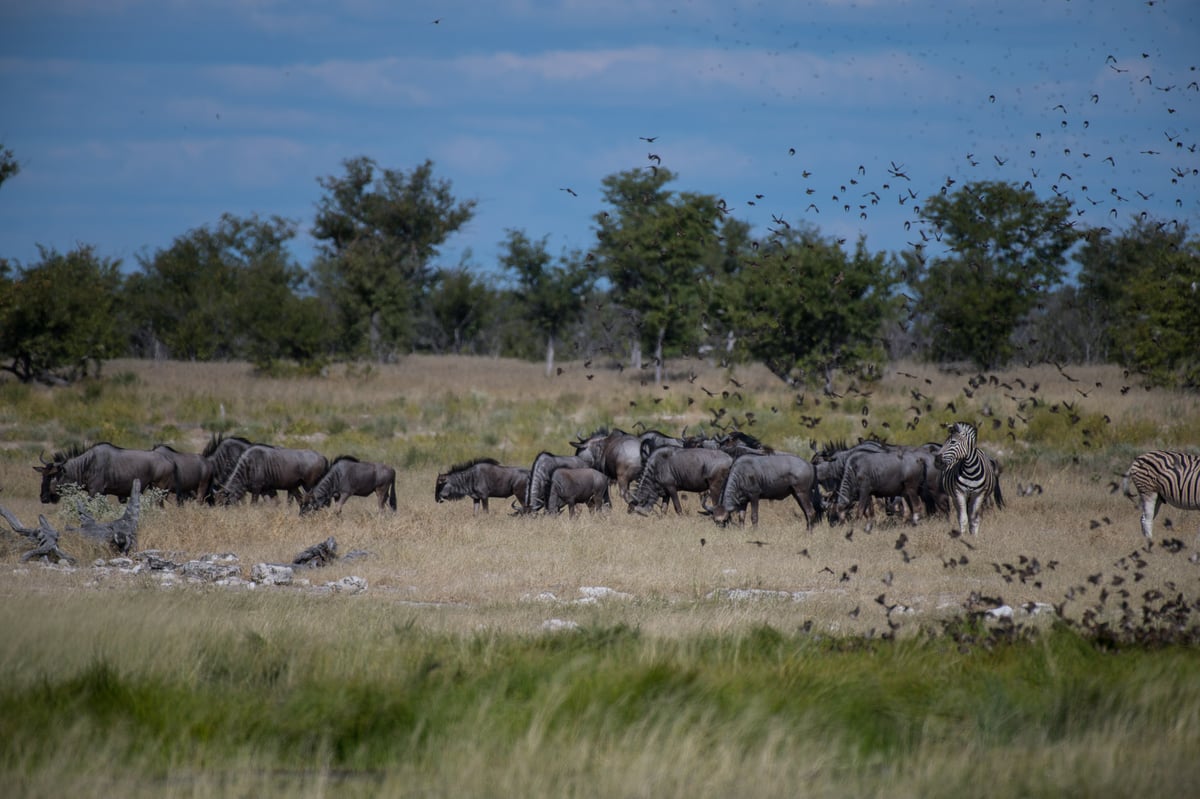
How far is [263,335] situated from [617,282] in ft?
61.6

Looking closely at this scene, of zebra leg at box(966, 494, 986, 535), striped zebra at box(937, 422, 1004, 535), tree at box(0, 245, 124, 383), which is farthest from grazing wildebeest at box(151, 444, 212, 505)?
tree at box(0, 245, 124, 383)

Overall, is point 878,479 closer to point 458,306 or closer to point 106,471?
point 106,471

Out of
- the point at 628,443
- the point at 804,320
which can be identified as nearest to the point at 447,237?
→ the point at 804,320

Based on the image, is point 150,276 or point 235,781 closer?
point 235,781

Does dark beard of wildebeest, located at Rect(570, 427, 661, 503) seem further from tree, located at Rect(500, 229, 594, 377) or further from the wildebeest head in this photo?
tree, located at Rect(500, 229, 594, 377)

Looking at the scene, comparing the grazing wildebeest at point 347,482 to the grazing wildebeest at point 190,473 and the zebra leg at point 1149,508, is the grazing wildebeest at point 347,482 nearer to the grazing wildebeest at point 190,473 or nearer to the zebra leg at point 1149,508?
the grazing wildebeest at point 190,473

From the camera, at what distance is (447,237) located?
255 feet

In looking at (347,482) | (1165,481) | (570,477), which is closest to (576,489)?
(570,477)

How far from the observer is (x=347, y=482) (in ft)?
67.7

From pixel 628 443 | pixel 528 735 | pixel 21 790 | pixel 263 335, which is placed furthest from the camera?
pixel 263 335

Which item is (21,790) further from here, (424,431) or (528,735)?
(424,431)

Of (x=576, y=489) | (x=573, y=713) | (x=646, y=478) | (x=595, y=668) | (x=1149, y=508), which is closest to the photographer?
(x=573, y=713)

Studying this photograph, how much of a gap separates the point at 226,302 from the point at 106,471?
40436 mm

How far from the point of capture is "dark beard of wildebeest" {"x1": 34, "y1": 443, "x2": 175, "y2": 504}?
1992 cm
